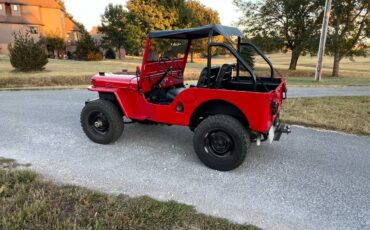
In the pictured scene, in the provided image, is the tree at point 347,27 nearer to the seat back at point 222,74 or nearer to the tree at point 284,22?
the tree at point 284,22

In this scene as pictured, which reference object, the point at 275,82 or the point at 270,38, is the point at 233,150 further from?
the point at 270,38

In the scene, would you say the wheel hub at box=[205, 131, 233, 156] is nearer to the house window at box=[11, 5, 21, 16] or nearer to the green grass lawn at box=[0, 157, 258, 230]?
the green grass lawn at box=[0, 157, 258, 230]

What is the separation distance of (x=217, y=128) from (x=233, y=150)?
0.37m

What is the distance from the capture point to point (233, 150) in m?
3.93

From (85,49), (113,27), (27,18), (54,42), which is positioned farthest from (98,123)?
(113,27)

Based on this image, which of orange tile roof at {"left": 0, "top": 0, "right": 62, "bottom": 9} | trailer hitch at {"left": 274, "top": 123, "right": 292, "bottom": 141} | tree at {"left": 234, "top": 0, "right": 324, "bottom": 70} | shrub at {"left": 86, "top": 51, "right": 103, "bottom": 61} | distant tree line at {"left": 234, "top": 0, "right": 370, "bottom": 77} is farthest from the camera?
orange tile roof at {"left": 0, "top": 0, "right": 62, "bottom": 9}

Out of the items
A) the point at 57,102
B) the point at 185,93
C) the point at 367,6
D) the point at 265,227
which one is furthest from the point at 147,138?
the point at 367,6

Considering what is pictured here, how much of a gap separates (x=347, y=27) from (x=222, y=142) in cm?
2465

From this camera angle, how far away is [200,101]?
4055 millimetres

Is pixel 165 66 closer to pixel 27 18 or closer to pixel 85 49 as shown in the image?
pixel 85 49

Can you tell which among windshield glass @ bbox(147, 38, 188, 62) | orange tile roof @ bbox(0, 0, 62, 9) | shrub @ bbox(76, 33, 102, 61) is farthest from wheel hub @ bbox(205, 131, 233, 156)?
orange tile roof @ bbox(0, 0, 62, 9)

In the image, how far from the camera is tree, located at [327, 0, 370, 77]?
74.7ft

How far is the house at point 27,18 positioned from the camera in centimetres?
3609

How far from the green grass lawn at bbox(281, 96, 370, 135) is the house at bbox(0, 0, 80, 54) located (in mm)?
34846
